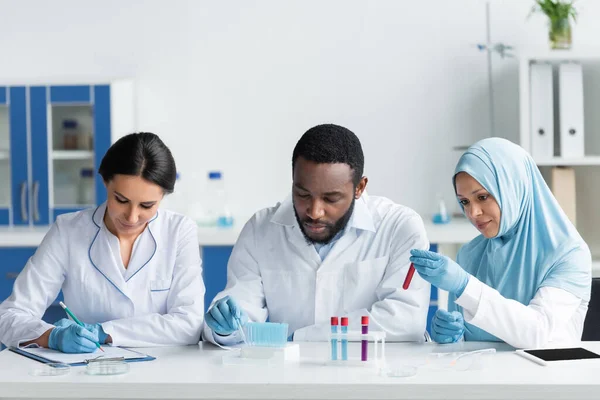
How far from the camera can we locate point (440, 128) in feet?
12.6

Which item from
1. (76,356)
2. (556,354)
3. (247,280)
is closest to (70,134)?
(247,280)

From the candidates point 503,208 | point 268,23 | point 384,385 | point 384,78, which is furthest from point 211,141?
point 384,385

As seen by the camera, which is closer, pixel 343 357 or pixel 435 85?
pixel 343 357

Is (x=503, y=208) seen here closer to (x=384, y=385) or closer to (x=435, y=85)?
(x=384, y=385)

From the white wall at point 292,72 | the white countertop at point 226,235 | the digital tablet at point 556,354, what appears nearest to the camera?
the digital tablet at point 556,354

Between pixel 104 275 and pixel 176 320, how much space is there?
0.90 ft

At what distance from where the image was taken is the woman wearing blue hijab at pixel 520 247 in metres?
1.98

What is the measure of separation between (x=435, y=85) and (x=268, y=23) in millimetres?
851

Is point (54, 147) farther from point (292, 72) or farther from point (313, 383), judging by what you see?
point (313, 383)

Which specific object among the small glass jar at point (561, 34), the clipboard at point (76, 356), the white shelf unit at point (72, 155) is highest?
the small glass jar at point (561, 34)

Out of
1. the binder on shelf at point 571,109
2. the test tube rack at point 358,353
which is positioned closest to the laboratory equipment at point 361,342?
the test tube rack at point 358,353

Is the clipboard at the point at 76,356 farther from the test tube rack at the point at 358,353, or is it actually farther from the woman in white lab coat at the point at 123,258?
the test tube rack at the point at 358,353

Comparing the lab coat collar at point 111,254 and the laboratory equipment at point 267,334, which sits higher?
the lab coat collar at point 111,254

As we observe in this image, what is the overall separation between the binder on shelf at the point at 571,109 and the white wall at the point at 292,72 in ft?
1.29
